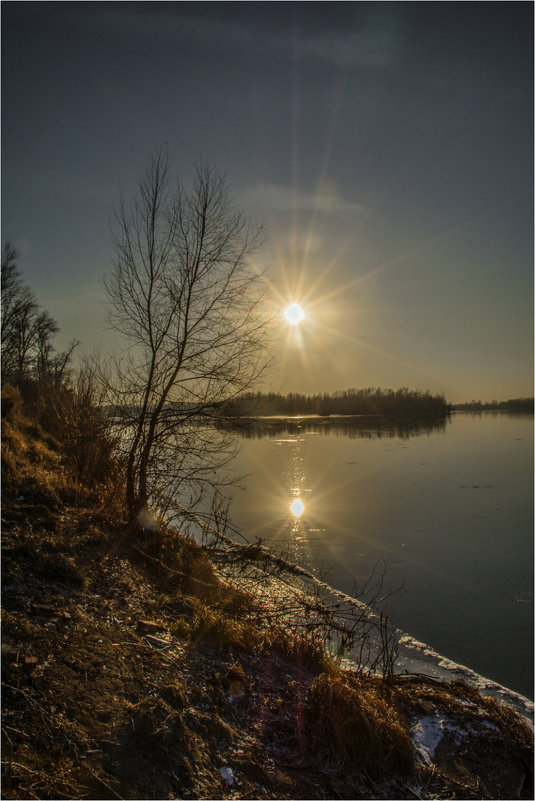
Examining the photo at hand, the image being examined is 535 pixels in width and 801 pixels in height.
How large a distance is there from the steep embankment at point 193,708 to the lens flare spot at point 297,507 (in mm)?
7410

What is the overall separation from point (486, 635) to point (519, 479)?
12.6 metres

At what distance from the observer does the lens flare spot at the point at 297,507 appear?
14.0 meters

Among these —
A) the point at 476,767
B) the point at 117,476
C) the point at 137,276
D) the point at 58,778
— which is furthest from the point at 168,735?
the point at 137,276

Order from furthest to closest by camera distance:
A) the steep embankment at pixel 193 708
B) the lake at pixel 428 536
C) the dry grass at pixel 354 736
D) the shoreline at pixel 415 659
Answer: the lake at pixel 428 536, the shoreline at pixel 415 659, the dry grass at pixel 354 736, the steep embankment at pixel 193 708

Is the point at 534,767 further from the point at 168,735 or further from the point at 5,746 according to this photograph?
the point at 5,746

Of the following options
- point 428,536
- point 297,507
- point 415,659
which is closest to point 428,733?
point 415,659

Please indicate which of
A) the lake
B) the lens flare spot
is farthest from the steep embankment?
the lens flare spot

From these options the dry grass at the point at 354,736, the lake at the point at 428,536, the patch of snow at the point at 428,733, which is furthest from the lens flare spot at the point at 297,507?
the dry grass at the point at 354,736

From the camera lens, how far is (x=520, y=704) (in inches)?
217

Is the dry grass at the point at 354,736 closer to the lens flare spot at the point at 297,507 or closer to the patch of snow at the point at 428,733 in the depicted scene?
the patch of snow at the point at 428,733

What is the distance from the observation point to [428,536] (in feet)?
38.4

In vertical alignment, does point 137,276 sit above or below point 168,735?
above

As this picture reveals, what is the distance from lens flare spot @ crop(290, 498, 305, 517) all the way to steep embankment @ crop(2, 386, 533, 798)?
7.41 metres

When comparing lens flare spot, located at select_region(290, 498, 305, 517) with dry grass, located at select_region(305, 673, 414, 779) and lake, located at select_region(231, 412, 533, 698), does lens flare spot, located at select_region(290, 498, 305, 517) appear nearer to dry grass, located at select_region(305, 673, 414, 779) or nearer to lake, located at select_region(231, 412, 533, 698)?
lake, located at select_region(231, 412, 533, 698)
